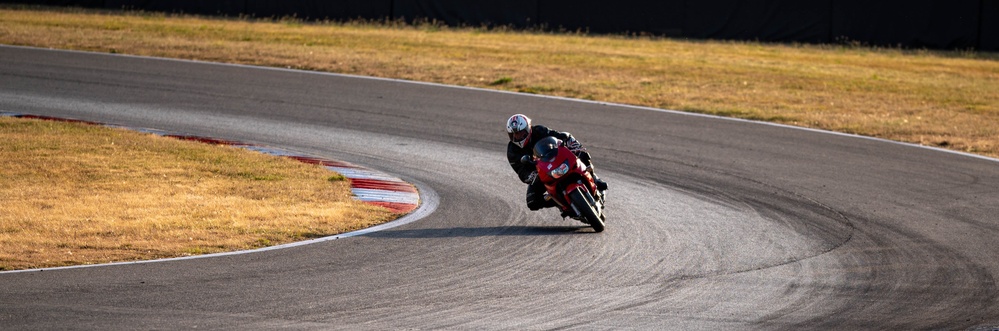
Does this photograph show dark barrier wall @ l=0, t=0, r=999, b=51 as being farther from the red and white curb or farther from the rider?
the rider

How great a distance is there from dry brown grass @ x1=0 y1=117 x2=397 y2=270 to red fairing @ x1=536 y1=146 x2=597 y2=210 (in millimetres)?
1530

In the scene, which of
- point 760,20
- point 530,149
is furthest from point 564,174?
point 760,20

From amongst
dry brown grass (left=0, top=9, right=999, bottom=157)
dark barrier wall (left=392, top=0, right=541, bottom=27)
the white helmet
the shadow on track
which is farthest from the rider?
dark barrier wall (left=392, top=0, right=541, bottom=27)

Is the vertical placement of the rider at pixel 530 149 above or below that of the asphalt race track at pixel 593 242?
above

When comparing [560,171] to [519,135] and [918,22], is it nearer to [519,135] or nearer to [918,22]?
[519,135]

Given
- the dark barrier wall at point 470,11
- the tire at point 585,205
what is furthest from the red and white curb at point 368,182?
A: the dark barrier wall at point 470,11

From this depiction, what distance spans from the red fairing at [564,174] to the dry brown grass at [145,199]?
1.53 meters

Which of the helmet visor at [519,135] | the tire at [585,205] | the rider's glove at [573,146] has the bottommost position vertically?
the tire at [585,205]

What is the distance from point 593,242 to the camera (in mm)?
9734

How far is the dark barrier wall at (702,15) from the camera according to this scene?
28281mm

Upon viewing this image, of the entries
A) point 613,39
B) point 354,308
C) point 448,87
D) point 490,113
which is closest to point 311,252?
point 354,308

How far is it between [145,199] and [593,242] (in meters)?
4.22

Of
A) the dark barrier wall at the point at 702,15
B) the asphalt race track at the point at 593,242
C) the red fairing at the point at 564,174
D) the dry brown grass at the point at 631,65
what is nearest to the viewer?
the asphalt race track at the point at 593,242

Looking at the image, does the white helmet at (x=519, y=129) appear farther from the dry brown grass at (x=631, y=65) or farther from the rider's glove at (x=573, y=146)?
the dry brown grass at (x=631, y=65)
